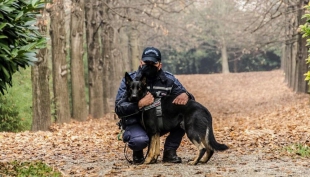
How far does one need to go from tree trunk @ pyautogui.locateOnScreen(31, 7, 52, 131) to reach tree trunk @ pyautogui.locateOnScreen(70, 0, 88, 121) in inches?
147

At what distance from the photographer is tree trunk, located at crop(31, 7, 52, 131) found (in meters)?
15.1

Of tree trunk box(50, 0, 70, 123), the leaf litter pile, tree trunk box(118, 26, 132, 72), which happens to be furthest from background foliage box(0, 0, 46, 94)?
tree trunk box(118, 26, 132, 72)

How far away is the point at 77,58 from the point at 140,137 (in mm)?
11769

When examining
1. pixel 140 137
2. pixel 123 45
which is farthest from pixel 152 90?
pixel 123 45

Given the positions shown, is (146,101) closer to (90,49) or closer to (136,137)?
(136,137)

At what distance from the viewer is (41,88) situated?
604 inches

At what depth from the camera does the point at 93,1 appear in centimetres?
2188

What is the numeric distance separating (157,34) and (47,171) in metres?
46.1

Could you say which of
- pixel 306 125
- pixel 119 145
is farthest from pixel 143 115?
pixel 306 125

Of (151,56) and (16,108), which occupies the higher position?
(151,56)

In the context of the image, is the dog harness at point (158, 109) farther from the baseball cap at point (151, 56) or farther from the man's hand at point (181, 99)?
the baseball cap at point (151, 56)

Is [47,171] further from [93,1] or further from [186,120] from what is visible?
[93,1]

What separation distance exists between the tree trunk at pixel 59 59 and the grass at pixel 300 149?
29.4 ft

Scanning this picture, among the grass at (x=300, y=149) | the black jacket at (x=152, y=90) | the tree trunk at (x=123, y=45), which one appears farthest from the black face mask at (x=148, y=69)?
the tree trunk at (x=123, y=45)
